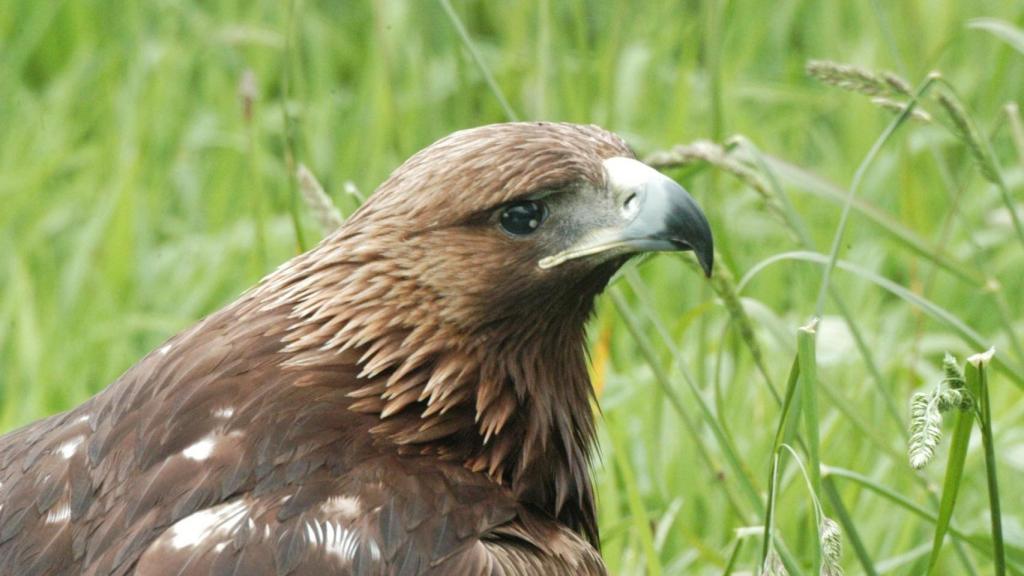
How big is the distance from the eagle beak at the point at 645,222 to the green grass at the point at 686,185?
0.30 m

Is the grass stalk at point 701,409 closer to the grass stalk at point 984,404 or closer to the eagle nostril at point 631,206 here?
the eagle nostril at point 631,206

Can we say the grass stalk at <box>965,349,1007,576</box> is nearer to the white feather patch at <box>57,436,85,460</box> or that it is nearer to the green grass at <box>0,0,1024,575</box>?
the green grass at <box>0,0,1024,575</box>

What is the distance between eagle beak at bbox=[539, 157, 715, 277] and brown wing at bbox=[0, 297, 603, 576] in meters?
0.43

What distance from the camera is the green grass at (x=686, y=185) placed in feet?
12.0

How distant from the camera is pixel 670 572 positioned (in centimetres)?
387

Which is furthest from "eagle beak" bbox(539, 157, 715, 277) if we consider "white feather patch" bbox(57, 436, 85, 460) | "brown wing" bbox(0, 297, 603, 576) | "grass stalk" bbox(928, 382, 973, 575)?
"white feather patch" bbox(57, 436, 85, 460)

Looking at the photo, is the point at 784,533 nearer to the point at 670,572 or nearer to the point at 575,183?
the point at 670,572

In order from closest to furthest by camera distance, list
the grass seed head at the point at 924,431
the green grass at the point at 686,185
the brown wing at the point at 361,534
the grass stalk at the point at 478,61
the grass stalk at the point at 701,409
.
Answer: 1. the grass seed head at the point at 924,431
2. the brown wing at the point at 361,534
3. the grass stalk at the point at 701,409
4. the grass stalk at the point at 478,61
5. the green grass at the point at 686,185

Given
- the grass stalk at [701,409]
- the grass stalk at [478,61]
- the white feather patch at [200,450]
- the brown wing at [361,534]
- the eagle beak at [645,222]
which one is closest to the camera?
the brown wing at [361,534]

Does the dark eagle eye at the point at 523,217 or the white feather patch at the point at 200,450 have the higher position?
the dark eagle eye at the point at 523,217

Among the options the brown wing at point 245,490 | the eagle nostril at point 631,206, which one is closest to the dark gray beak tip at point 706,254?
the eagle nostril at point 631,206

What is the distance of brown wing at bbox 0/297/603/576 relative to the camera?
2631mm

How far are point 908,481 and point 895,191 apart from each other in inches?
77.0

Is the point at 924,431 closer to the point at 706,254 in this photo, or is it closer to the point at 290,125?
the point at 706,254
